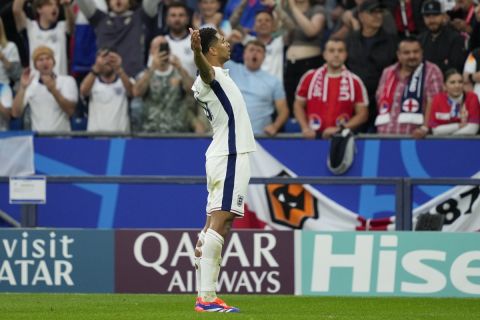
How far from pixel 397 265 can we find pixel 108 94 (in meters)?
4.92

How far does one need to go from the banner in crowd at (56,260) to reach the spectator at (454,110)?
168 inches

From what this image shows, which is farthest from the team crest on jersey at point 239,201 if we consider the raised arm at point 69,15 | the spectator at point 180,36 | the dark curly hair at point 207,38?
the raised arm at point 69,15

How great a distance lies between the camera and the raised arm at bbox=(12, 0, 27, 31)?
16.2 metres

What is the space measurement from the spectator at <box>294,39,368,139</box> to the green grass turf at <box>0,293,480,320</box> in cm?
334

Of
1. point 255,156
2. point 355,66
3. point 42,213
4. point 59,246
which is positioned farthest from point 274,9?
point 59,246

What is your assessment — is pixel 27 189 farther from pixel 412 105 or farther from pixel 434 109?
pixel 434 109

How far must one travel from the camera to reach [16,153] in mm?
14836

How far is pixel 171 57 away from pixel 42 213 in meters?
2.48

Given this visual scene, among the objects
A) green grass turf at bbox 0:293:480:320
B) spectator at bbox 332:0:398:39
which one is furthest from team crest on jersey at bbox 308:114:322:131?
green grass turf at bbox 0:293:480:320

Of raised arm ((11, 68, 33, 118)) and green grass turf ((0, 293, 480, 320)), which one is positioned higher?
raised arm ((11, 68, 33, 118))

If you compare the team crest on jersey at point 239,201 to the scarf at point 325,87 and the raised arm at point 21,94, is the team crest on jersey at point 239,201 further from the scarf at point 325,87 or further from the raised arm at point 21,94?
the raised arm at point 21,94

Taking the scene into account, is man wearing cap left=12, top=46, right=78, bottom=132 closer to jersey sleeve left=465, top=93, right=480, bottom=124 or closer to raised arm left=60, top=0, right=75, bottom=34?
raised arm left=60, top=0, right=75, bottom=34

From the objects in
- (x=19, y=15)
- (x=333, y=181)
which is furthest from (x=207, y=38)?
(x=19, y=15)

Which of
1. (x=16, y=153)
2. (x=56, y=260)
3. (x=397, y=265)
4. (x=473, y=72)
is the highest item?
(x=473, y=72)
